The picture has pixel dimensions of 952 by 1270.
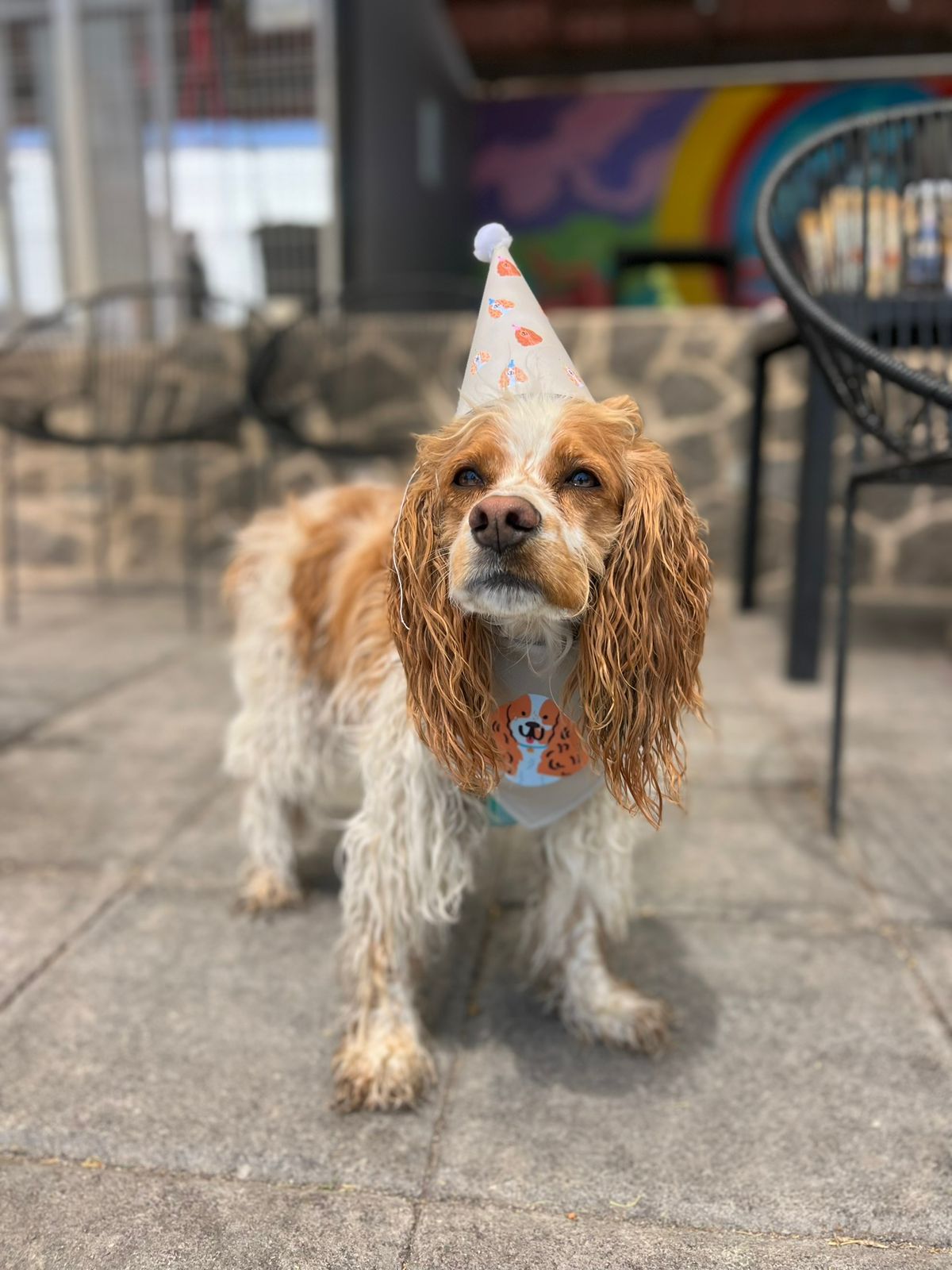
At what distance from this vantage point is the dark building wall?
732 centimetres

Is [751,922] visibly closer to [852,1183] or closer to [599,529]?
[852,1183]

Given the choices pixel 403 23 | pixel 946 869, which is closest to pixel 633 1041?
pixel 946 869

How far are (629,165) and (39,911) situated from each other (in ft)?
40.2

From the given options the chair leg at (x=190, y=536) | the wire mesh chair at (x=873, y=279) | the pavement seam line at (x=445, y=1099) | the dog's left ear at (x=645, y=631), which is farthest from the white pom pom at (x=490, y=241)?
the chair leg at (x=190, y=536)

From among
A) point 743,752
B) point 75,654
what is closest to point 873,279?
point 743,752

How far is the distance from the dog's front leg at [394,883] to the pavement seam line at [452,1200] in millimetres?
207

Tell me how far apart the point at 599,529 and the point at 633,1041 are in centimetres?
95

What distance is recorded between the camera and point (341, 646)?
1.98 meters

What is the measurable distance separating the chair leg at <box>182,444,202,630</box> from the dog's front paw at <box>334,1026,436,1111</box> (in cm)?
360

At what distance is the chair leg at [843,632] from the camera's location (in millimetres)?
2379

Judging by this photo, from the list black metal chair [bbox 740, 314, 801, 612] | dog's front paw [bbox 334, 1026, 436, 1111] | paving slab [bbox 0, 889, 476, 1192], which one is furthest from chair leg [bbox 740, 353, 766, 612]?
dog's front paw [bbox 334, 1026, 436, 1111]

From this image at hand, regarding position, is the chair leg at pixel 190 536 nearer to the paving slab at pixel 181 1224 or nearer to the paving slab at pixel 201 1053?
the paving slab at pixel 201 1053

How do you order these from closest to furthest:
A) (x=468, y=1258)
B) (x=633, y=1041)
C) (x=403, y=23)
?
1. (x=468, y=1258)
2. (x=633, y=1041)
3. (x=403, y=23)

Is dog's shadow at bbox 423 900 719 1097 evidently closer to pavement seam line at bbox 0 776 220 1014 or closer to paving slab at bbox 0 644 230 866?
pavement seam line at bbox 0 776 220 1014
